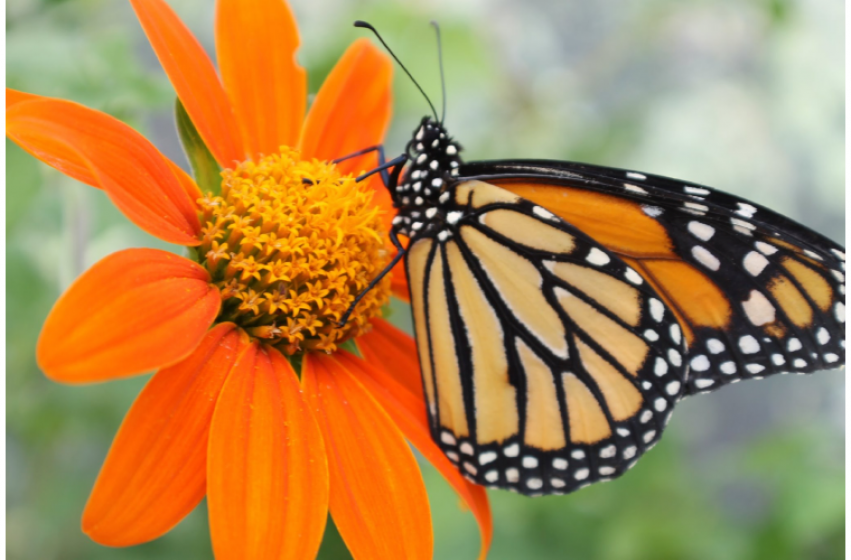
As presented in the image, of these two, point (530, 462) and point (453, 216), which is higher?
point (453, 216)

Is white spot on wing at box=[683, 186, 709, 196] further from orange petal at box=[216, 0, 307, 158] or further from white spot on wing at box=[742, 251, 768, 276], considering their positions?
orange petal at box=[216, 0, 307, 158]

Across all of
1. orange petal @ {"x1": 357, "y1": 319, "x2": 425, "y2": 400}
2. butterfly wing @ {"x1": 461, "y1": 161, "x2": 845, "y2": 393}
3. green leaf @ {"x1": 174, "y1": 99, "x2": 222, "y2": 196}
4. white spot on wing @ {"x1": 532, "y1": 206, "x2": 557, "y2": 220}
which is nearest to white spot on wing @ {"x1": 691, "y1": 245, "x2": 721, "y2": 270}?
butterfly wing @ {"x1": 461, "y1": 161, "x2": 845, "y2": 393}

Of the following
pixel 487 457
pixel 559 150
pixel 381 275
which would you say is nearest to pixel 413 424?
pixel 487 457

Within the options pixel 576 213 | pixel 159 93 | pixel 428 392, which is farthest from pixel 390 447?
pixel 159 93

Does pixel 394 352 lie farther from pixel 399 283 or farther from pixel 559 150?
pixel 559 150

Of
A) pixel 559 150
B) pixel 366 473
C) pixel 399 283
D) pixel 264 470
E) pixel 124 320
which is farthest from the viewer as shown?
pixel 559 150

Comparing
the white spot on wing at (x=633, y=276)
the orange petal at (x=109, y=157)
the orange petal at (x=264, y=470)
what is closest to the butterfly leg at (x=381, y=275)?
the orange petal at (x=264, y=470)

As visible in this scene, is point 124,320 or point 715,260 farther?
point 715,260

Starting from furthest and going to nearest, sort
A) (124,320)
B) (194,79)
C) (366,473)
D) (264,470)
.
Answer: (194,79)
(366,473)
(264,470)
(124,320)
